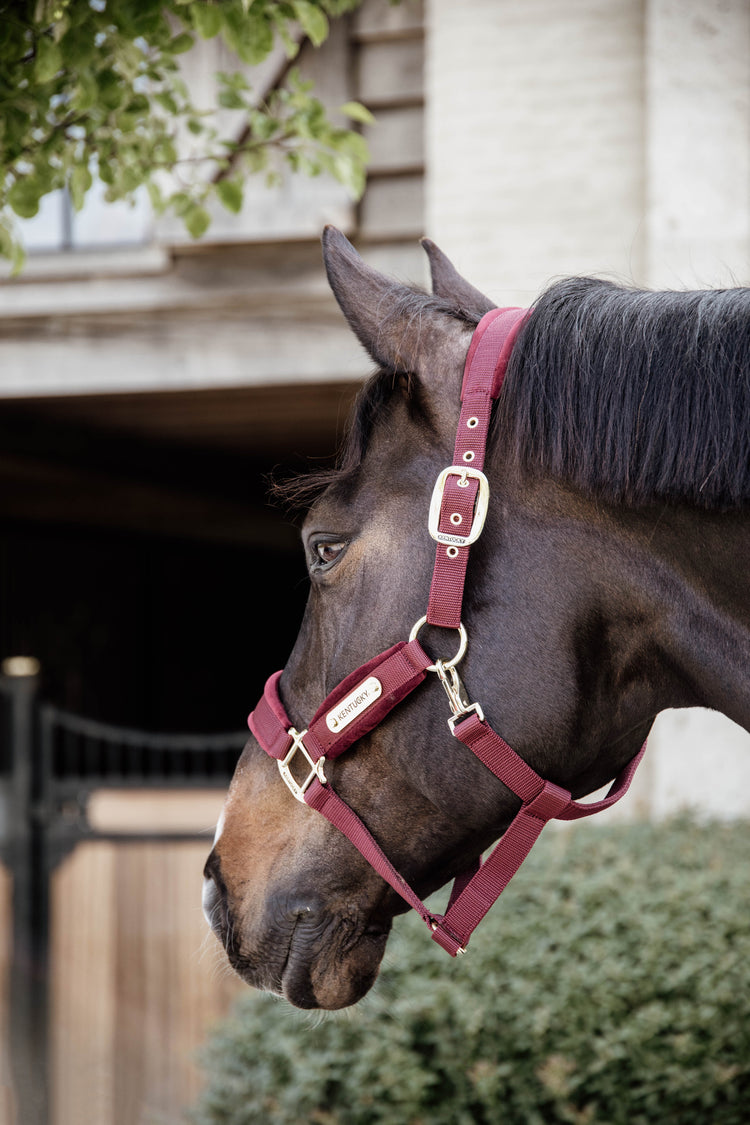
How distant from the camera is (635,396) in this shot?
48.0 inches

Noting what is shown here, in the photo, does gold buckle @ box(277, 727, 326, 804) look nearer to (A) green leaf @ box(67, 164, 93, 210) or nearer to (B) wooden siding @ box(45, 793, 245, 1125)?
(A) green leaf @ box(67, 164, 93, 210)

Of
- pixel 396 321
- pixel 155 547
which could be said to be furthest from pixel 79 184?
pixel 155 547

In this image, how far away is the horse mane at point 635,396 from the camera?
46.4 inches

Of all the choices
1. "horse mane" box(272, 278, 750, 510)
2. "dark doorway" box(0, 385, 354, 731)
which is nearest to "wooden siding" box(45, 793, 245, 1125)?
"dark doorway" box(0, 385, 354, 731)

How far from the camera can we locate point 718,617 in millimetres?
1224

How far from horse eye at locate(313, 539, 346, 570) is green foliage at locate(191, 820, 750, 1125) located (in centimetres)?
151

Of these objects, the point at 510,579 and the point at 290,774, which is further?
the point at 290,774

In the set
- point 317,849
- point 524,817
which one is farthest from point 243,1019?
point 524,817

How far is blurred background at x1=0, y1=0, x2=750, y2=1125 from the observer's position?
405 centimetres

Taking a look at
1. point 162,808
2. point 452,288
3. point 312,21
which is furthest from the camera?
point 162,808

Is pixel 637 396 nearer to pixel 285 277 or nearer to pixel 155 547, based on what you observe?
pixel 285 277

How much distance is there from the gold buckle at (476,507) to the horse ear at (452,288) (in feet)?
1.21

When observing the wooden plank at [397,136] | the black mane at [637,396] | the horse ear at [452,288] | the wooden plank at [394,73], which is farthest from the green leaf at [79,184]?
the wooden plank at [394,73]

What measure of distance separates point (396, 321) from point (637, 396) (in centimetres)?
33
